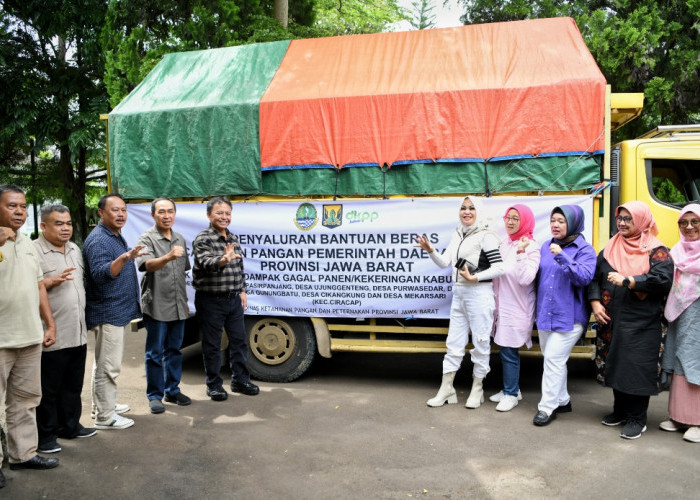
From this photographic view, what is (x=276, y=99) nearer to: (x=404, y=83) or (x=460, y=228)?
(x=404, y=83)

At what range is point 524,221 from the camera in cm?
476

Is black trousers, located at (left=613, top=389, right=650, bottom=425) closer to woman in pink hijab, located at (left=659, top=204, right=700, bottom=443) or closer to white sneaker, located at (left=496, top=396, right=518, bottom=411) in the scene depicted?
woman in pink hijab, located at (left=659, top=204, right=700, bottom=443)

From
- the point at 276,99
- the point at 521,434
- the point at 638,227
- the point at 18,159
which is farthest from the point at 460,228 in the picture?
the point at 18,159

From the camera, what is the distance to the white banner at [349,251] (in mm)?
5293

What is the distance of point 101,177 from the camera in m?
16.6

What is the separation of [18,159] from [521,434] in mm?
16832

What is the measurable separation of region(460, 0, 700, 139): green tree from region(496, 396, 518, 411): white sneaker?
6420mm

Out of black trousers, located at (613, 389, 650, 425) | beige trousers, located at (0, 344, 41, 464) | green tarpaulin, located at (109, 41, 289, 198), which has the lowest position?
black trousers, located at (613, 389, 650, 425)

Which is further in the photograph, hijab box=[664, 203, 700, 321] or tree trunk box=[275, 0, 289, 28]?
tree trunk box=[275, 0, 289, 28]

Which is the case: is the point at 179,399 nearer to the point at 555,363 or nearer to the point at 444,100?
the point at 555,363

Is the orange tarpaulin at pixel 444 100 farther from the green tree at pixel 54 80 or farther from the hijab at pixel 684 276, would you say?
the green tree at pixel 54 80

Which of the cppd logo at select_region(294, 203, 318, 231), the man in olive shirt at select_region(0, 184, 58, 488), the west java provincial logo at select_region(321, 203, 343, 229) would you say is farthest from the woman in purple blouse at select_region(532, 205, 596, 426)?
the man in olive shirt at select_region(0, 184, 58, 488)

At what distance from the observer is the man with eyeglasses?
5062mm

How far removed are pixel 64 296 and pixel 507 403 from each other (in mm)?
3646
